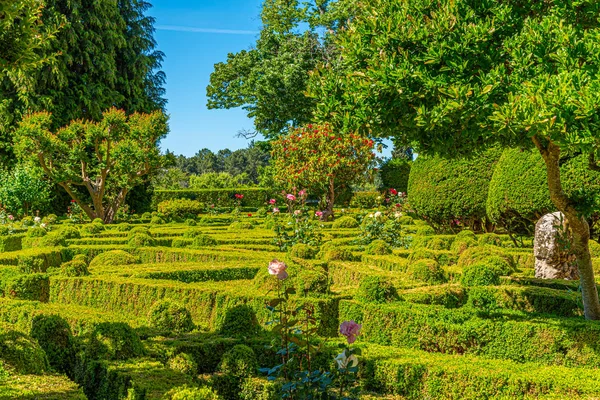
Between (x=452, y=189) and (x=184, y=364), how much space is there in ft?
35.1

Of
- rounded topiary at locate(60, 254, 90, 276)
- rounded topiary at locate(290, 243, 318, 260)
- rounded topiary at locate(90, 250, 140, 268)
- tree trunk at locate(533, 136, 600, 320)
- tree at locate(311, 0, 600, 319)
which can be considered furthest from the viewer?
rounded topiary at locate(290, 243, 318, 260)

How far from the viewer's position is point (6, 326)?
5.84m

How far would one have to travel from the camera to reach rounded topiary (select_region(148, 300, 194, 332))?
6.01 metres

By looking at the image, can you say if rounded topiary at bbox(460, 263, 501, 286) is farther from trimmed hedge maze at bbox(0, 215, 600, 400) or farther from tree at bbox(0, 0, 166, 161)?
tree at bbox(0, 0, 166, 161)

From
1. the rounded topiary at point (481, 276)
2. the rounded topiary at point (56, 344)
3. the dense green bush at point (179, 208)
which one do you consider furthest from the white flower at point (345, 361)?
the dense green bush at point (179, 208)

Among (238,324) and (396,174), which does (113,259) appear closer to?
(238,324)

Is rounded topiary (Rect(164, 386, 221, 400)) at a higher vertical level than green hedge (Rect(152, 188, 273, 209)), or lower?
lower

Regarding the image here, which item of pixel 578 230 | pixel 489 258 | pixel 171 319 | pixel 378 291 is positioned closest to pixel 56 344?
pixel 171 319

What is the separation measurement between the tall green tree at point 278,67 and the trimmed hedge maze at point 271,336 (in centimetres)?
2006

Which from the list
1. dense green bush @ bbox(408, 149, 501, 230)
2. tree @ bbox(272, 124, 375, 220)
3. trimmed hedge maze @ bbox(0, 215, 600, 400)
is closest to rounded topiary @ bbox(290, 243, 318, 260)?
trimmed hedge maze @ bbox(0, 215, 600, 400)

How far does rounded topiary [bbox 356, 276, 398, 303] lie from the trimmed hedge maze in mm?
13

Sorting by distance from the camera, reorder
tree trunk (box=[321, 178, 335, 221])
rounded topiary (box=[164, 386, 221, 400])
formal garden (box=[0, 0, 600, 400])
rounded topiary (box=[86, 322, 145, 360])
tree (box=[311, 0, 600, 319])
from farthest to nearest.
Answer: tree trunk (box=[321, 178, 335, 221]), rounded topiary (box=[86, 322, 145, 360]), formal garden (box=[0, 0, 600, 400]), tree (box=[311, 0, 600, 319]), rounded topiary (box=[164, 386, 221, 400])

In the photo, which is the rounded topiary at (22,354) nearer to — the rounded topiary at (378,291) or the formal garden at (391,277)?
the formal garden at (391,277)

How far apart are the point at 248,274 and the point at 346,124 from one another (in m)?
4.98
